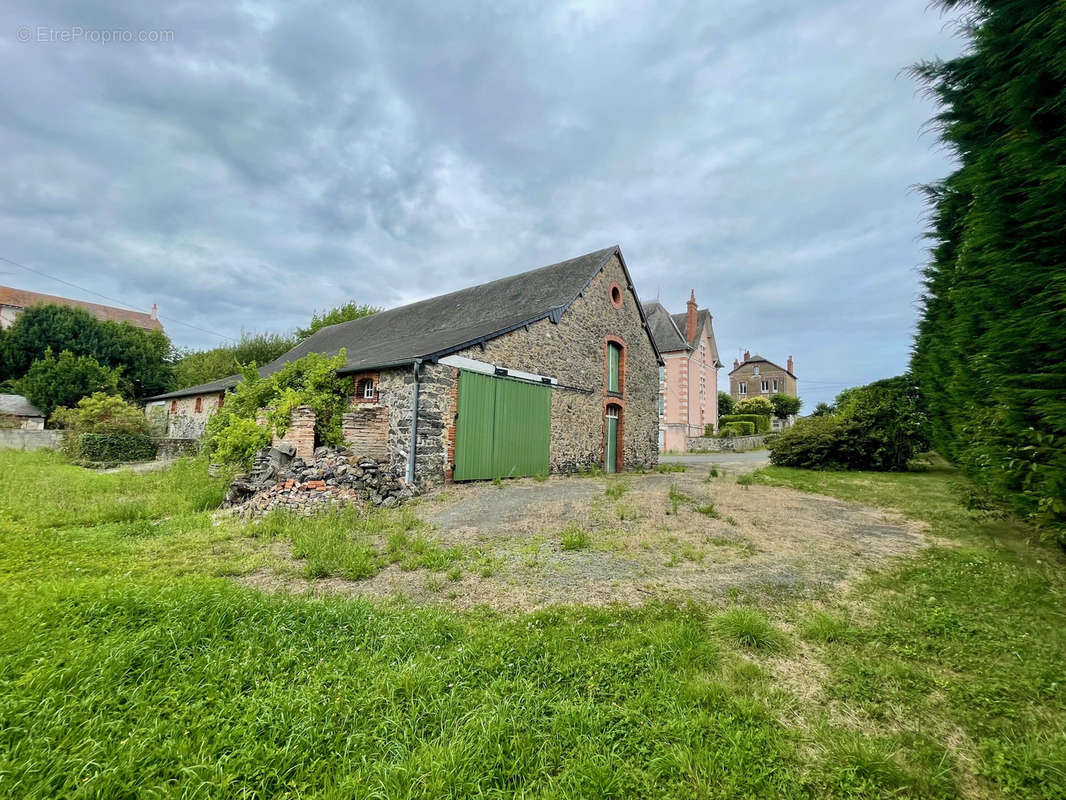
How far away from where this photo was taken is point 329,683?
2279 millimetres

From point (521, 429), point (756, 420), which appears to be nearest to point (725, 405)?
point (756, 420)

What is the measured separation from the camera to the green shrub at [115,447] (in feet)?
47.3

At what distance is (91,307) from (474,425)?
51735 mm

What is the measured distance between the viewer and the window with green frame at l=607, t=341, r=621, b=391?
14.5m

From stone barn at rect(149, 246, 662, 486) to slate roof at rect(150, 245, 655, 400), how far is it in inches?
2.7

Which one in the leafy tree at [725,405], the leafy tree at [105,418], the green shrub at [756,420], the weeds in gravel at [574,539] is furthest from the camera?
the leafy tree at [725,405]

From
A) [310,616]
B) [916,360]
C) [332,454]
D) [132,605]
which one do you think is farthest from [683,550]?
[916,360]

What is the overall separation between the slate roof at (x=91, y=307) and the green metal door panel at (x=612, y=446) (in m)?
40.8

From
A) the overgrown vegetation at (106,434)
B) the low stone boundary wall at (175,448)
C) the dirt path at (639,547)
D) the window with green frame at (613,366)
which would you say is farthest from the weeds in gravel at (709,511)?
the overgrown vegetation at (106,434)

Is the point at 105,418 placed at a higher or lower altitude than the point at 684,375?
lower

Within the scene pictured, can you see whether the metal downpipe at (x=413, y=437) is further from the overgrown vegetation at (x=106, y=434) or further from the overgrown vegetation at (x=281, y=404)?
the overgrown vegetation at (x=106, y=434)

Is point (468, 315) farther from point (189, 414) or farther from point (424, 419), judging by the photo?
point (189, 414)

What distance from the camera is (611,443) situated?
1469cm

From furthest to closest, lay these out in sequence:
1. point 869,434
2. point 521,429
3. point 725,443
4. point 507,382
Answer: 1. point 725,443
2. point 869,434
3. point 521,429
4. point 507,382
